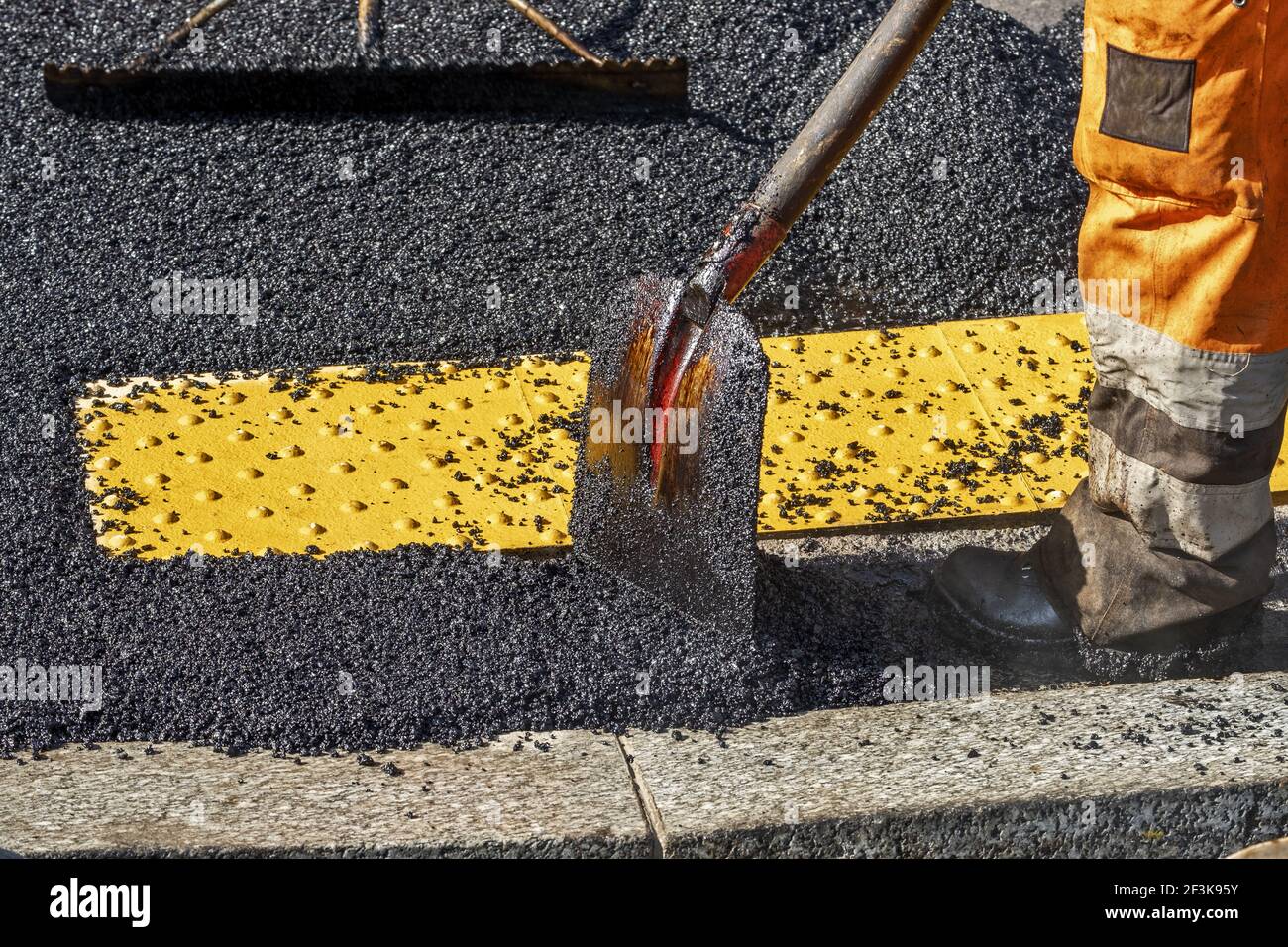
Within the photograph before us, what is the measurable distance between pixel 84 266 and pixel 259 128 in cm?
72

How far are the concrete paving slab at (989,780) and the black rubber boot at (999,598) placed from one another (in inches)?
8.8

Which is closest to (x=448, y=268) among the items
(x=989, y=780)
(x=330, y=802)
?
(x=330, y=802)

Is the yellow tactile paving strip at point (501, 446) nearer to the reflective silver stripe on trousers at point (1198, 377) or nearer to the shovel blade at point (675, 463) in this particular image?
the shovel blade at point (675, 463)

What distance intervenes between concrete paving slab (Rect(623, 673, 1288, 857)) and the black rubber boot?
0.73ft

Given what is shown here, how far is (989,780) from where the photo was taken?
264 cm

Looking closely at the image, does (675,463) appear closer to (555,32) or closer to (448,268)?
(448,268)

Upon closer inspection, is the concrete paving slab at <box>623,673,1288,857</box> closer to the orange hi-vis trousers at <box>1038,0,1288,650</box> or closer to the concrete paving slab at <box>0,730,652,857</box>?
the concrete paving slab at <box>0,730,652,857</box>

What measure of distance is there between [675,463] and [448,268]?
1.53 metres

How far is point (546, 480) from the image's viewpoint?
3619 mm

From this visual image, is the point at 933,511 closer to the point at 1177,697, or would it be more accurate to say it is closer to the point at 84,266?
the point at 1177,697

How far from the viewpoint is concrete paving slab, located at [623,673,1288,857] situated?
8.37ft

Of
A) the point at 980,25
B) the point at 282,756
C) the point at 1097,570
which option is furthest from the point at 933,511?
the point at 980,25

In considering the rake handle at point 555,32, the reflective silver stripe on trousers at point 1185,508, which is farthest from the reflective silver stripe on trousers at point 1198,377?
the rake handle at point 555,32

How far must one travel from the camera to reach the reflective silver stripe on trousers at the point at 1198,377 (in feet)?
8.89
